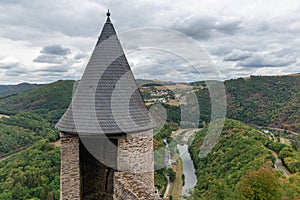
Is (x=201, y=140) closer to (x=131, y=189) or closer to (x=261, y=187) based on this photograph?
(x=261, y=187)

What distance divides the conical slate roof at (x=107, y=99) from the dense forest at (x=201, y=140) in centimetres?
280

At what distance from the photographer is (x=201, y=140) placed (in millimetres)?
38562

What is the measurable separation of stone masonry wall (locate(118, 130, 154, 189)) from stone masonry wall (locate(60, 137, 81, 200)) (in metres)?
1.14

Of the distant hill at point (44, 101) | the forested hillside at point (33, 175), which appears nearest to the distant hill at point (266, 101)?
the distant hill at point (44, 101)

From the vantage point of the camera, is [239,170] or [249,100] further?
[249,100]

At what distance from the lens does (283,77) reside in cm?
9088

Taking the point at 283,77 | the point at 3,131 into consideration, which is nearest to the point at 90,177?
the point at 3,131

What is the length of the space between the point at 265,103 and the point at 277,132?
13.2 meters

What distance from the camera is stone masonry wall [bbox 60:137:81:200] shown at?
20.9 ft

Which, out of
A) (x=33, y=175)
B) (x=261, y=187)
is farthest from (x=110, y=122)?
(x=33, y=175)

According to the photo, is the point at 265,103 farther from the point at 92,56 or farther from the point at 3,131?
the point at 92,56

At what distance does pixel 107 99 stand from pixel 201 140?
33.9 metres

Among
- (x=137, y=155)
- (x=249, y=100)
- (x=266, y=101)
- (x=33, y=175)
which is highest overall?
(x=137, y=155)

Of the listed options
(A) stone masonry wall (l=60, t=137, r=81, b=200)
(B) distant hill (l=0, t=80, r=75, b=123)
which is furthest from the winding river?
(A) stone masonry wall (l=60, t=137, r=81, b=200)
